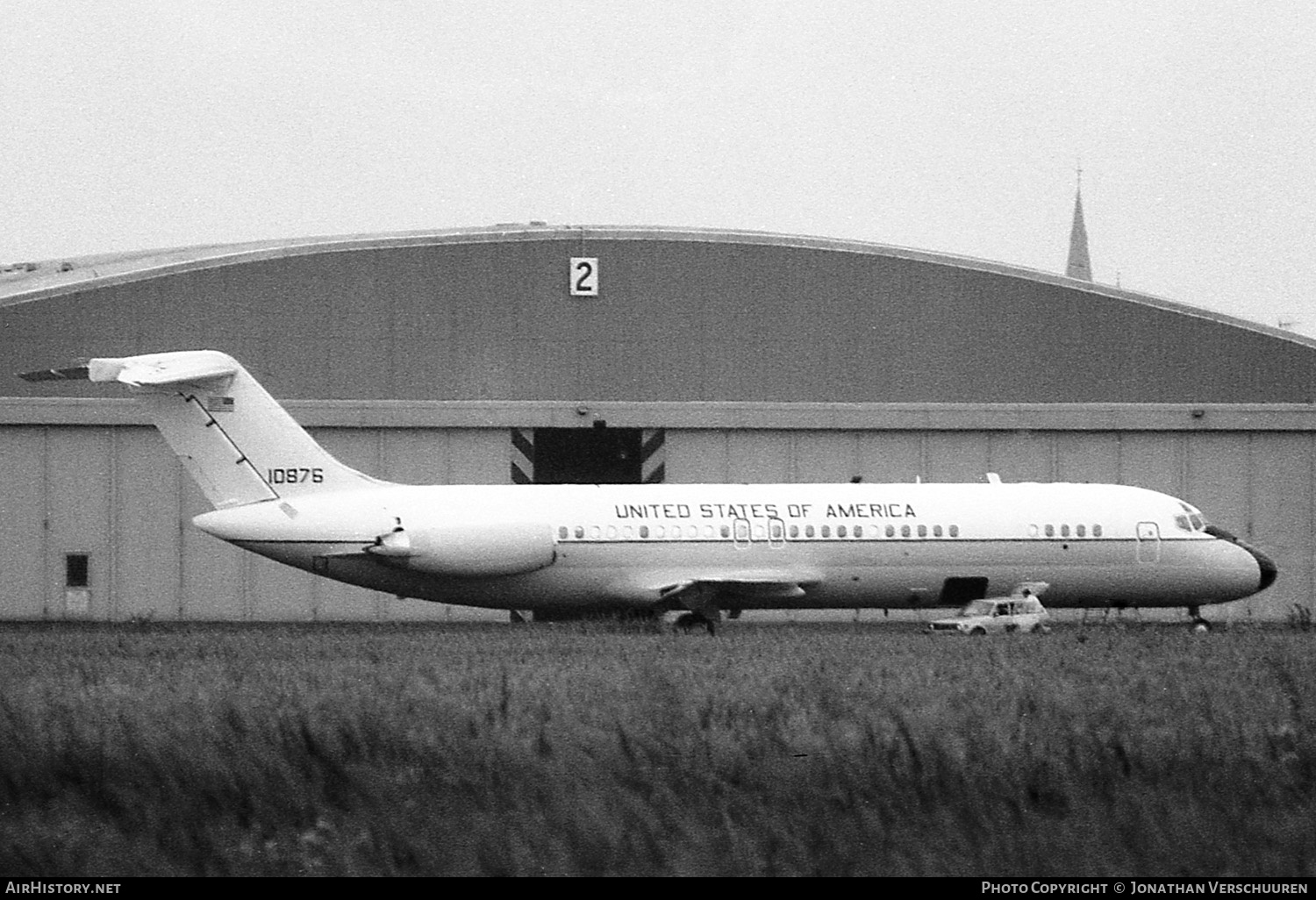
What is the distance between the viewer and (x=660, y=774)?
15.2 m

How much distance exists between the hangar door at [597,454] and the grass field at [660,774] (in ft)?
67.9

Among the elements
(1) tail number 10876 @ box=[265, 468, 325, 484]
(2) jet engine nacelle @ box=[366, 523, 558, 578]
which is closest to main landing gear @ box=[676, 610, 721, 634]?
(2) jet engine nacelle @ box=[366, 523, 558, 578]

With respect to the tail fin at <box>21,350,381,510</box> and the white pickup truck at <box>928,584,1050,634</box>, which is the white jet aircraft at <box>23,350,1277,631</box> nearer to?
the tail fin at <box>21,350,381,510</box>

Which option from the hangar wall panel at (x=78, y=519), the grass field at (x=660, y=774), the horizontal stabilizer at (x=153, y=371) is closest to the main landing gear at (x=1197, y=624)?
the grass field at (x=660, y=774)

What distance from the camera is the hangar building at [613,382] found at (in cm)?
4056

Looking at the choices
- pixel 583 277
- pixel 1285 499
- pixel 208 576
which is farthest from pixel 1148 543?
pixel 208 576

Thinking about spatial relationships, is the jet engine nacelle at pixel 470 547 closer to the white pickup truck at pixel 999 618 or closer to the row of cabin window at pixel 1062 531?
the white pickup truck at pixel 999 618

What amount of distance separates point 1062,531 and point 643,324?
13768 millimetres

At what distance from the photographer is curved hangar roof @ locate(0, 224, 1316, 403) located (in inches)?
1729

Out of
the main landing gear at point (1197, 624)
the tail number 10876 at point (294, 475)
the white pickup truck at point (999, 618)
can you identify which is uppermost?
the tail number 10876 at point (294, 475)

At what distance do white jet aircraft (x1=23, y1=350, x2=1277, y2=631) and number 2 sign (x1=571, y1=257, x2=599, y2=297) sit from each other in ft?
37.8

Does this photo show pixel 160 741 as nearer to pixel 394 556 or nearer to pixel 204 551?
pixel 394 556

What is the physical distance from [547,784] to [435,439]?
1068 inches

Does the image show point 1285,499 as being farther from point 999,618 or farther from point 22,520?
point 22,520
